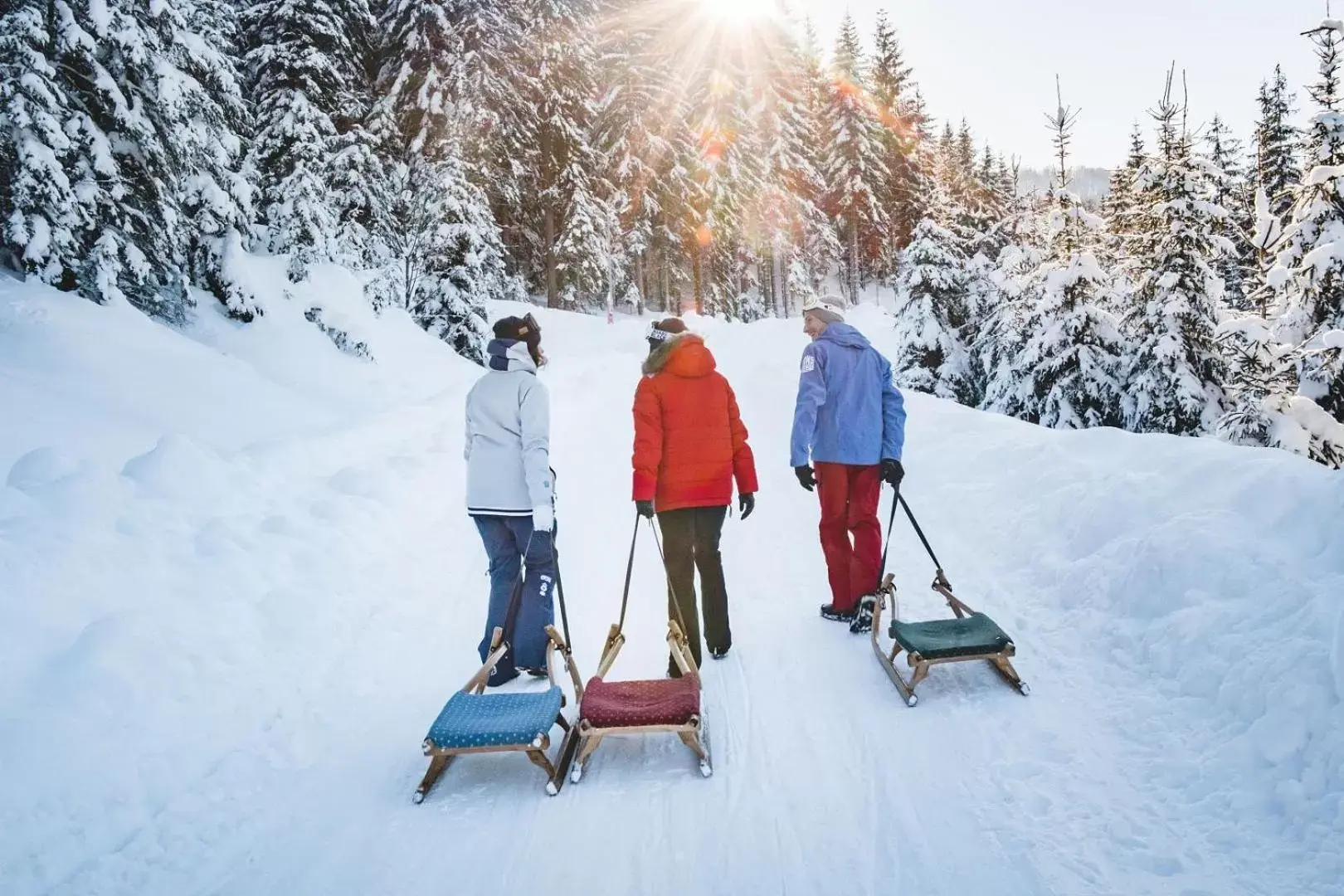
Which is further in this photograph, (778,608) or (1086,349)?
(1086,349)

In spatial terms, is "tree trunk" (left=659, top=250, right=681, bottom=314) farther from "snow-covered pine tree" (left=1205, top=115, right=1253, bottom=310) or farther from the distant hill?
the distant hill

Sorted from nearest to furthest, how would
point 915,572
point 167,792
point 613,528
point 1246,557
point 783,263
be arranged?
1. point 167,792
2. point 1246,557
3. point 915,572
4. point 613,528
5. point 783,263

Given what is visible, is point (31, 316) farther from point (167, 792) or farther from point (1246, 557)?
point (1246, 557)

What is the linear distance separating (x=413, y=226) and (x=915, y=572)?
22032mm

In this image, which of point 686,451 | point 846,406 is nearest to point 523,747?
point 686,451

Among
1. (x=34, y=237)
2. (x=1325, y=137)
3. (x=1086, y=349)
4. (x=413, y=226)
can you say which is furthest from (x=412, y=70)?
(x=1325, y=137)

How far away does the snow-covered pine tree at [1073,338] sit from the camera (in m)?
14.2

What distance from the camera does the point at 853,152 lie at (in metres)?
42.2

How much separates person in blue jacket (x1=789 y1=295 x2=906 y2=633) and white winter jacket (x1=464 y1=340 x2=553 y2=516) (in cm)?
181

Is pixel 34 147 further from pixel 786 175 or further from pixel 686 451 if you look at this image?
pixel 786 175

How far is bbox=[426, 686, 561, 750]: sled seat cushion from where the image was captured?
3.29m

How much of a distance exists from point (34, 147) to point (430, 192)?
14.8m

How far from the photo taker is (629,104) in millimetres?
34844

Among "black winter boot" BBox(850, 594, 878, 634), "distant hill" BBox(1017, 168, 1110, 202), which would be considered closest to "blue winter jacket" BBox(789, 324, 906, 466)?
"black winter boot" BBox(850, 594, 878, 634)
